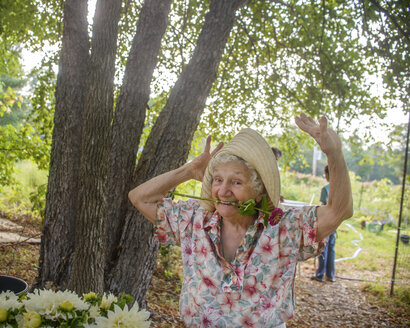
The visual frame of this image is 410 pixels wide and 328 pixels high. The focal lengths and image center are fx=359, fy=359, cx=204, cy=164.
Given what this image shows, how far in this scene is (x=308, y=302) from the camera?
556 cm

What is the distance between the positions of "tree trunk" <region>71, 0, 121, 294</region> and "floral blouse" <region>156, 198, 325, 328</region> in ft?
2.71

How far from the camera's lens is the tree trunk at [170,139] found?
109 inches

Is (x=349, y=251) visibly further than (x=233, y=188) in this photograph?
Yes

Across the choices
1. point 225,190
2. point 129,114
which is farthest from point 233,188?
point 129,114

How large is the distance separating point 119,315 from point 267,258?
801mm

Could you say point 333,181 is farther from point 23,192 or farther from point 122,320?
point 23,192

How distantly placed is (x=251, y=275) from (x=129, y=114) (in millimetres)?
1633

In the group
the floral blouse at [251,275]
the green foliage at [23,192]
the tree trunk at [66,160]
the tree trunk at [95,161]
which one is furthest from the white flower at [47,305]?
the green foliage at [23,192]

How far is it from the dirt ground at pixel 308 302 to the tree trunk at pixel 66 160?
157 cm

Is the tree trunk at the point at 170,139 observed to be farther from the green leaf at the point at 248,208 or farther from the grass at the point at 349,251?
the grass at the point at 349,251

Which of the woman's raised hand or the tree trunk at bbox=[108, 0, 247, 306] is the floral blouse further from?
the tree trunk at bbox=[108, 0, 247, 306]

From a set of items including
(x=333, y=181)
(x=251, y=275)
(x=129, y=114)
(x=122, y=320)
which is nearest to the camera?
(x=122, y=320)

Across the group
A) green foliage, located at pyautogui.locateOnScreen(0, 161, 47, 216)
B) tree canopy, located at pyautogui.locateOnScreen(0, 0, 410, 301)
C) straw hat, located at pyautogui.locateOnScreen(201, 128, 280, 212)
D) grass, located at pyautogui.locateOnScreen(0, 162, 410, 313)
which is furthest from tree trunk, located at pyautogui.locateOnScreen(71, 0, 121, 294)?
green foliage, located at pyautogui.locateOnScreen(0, 161, 47, 216)

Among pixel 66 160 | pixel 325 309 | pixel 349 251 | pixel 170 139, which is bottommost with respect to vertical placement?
pixel 325 309
